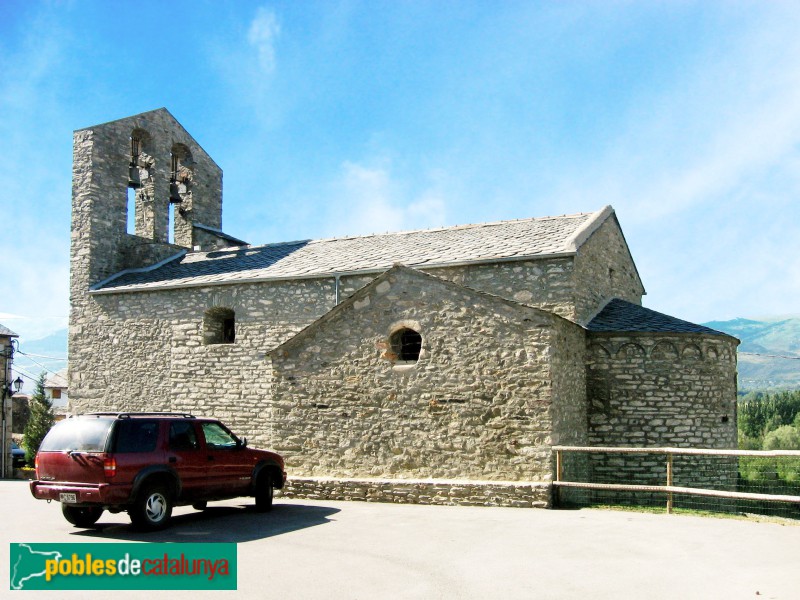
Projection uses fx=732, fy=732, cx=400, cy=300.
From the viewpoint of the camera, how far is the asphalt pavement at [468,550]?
6.84 metres

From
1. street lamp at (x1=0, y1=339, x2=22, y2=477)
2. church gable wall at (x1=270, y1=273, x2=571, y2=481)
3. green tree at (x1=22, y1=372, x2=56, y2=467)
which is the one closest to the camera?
church gable wall at (x1=270, y1=273, x2=571, y2=481)

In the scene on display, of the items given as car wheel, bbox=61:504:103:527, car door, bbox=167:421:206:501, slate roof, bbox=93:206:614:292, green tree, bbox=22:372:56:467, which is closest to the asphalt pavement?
car wheel, bbox=61:504:103:527

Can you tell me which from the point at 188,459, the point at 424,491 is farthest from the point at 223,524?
the point at 424,491

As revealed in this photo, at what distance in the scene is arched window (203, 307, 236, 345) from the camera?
61.2ft

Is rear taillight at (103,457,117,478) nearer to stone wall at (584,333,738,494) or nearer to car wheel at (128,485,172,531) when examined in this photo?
car wheel at (128,485,172,531)

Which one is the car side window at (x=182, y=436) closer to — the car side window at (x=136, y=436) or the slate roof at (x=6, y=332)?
the car side window at (x=136, y=436)

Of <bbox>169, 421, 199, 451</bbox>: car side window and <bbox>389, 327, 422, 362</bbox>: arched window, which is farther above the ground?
<bbox>389, 327, 422, 362</bbox>: arched window

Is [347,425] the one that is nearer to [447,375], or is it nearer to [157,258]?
[447,375]

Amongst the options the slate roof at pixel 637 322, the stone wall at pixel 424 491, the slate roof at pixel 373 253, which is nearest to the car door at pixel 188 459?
the stone wall at pixel 424 491

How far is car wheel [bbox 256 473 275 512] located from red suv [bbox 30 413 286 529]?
0.69m

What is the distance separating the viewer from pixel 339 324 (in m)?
13.9

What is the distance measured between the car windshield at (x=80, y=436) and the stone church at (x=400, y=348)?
467cm

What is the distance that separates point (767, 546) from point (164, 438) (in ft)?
25.7

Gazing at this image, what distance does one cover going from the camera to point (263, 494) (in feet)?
38.8
